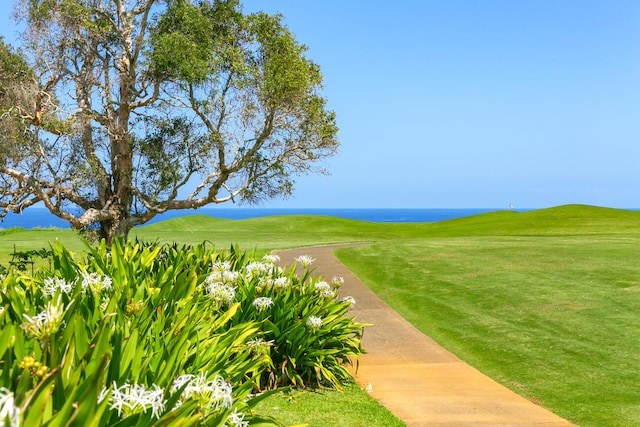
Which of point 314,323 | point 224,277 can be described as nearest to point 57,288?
point 224,277

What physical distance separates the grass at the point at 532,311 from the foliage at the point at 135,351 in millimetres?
1246

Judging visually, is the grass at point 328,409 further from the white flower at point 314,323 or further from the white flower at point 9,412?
the white flower at point 9,412

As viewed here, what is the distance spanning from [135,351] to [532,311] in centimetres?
1113

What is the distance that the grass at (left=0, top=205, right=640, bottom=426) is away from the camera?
26.5ft

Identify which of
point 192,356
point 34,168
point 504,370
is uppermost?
point 34,168

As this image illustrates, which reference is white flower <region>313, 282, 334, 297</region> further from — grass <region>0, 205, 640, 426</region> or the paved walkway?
grass <region>0, 205, 640, 426</region>

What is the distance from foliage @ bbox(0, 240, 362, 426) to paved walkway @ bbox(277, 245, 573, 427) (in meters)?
0.79

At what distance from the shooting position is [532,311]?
1305 cm

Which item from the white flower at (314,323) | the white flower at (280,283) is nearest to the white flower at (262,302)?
the white flower at (280,283)

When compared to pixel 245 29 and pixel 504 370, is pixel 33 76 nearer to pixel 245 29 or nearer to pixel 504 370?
pixel 245 29

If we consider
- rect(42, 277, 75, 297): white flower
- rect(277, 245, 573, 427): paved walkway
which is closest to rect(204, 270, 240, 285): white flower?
rect(42, 277, 75, 297): white flower

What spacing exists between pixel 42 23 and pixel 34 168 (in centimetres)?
420

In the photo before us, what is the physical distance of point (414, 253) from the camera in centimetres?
2414

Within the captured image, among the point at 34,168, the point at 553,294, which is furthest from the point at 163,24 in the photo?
the point at 553,294
